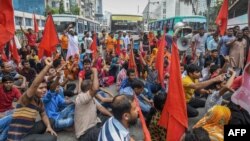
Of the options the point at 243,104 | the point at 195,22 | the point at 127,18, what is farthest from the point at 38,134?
the point at 127,18

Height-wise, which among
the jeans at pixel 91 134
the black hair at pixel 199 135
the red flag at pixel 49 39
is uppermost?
the red flag at pixel 49 39

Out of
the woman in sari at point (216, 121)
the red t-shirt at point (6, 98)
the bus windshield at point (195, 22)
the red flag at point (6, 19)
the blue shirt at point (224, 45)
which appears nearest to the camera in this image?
the woman in sari at point (216, 121)

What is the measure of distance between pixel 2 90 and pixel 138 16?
64.6 ft

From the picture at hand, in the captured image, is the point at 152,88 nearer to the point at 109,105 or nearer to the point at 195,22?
the point at 109,105

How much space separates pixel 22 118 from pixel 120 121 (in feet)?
4.87

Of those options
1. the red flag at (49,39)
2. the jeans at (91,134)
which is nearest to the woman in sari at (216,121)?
the jeans at (91,134)

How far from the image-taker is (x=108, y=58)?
11.3 metres

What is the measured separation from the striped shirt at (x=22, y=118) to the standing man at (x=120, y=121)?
52.6 inches

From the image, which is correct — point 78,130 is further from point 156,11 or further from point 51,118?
point 156,11

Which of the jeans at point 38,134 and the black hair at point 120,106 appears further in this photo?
the jeans at point 38,134

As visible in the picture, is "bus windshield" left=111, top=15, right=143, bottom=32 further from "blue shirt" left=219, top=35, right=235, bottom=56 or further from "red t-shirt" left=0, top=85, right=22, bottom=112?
"red t-shirt" left=0, top=85, right=22, bottom=112

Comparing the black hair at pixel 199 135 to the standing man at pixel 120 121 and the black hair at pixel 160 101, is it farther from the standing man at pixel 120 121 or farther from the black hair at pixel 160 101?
the black hair at pixel 160 101

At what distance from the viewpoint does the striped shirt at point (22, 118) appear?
3.71m

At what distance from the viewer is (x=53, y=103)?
224 inches
